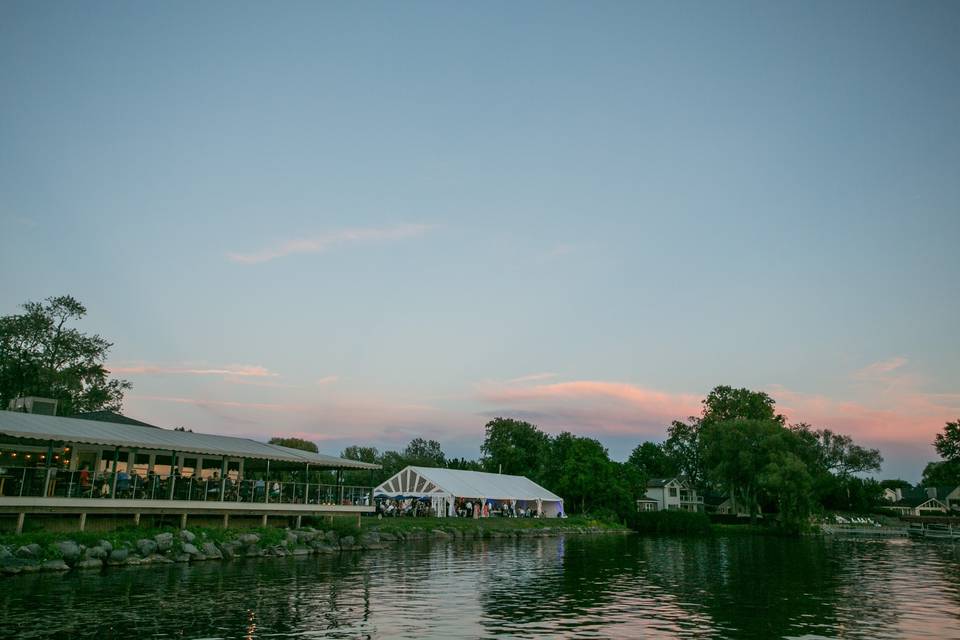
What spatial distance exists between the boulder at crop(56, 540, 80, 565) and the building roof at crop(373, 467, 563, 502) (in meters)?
39.4

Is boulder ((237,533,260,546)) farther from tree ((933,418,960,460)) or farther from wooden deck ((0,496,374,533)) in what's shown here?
tree ((933,418,960,460))

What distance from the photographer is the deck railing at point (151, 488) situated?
26.6 meters

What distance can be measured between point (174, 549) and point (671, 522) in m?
58.9

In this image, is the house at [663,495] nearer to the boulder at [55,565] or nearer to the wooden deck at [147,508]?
the wooden deck at [147,508]

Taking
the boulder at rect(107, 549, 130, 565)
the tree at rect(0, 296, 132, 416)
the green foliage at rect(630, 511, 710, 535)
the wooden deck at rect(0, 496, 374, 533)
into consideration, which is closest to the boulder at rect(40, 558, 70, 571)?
the boulder at rect(107, 549, 130, 565)

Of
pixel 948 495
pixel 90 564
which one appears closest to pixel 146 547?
pixel 90 564

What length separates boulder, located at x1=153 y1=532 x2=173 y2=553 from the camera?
27.6m

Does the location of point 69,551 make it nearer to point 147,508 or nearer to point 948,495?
point 147,508

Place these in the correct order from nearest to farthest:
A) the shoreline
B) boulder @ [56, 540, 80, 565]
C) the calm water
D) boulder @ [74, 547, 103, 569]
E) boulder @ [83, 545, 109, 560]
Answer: the calm water, the shoreline, boulder @ [56, 540, 80, 565], boulder @ [74, 547, 103, 569], boulder @ [83, 545, 109, 560]

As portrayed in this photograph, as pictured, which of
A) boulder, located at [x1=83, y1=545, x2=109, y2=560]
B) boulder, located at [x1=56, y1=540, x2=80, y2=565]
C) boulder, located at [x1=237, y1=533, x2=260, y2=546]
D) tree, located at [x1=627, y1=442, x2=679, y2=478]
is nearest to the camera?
boulder, located at [x1=56, y1=540, x2=80, y2=565]

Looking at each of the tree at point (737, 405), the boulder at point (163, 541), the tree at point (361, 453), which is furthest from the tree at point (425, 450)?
the boulder at point (163, 541)

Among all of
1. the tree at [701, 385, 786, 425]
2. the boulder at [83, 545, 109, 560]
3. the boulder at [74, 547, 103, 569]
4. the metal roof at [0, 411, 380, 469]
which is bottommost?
the boulder at [74, 547, 103, 569]

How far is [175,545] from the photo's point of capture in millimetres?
28047

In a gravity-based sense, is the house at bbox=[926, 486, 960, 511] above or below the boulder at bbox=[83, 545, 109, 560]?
above
